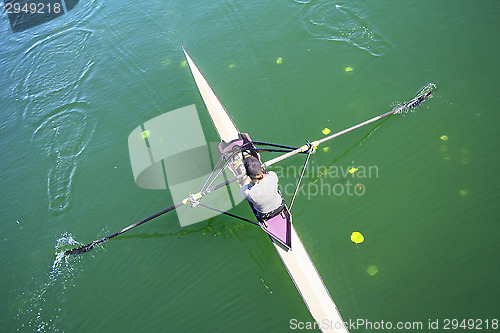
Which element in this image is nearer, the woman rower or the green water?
the woman rower

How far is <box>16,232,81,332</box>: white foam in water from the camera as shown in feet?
15.8

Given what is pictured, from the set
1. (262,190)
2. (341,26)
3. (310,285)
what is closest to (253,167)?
(262,190)

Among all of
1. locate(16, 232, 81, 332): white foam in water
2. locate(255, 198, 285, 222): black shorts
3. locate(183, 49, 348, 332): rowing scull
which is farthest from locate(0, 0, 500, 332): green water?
locate(255, 198, 285, 222): black shorts

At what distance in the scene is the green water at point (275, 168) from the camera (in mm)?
4418

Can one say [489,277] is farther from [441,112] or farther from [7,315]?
[7,315]

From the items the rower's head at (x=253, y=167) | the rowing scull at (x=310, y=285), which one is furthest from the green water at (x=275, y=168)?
the rower's head at (x=253, y=167)

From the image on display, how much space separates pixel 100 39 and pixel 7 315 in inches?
301

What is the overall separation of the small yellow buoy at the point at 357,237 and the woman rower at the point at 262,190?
129 cm

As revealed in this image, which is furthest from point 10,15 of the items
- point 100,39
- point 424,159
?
point 424,159

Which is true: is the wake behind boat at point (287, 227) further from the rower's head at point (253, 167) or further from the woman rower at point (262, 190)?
the rower's head at point (253, 167)

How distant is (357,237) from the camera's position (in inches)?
184

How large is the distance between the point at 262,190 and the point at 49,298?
428cm

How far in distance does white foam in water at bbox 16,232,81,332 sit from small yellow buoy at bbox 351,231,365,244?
486 centimetres

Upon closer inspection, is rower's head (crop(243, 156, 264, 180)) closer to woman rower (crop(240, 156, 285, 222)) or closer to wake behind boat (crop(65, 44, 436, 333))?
woman rower (crop(240, 156, 285, 222))
